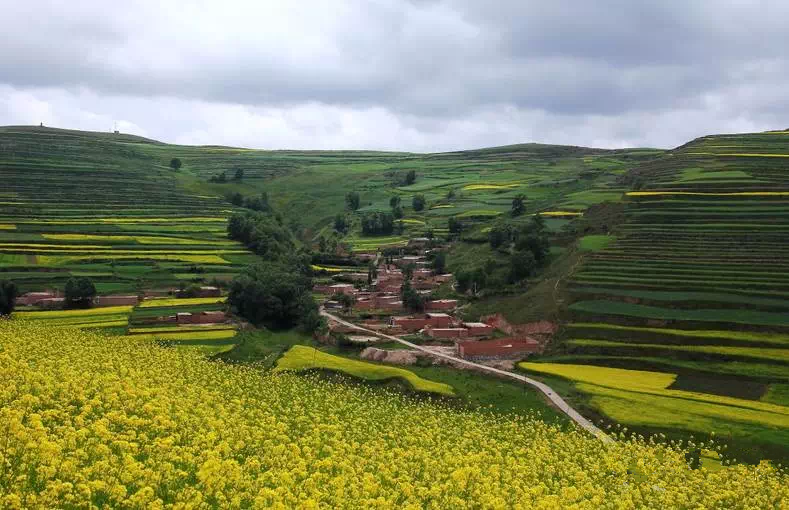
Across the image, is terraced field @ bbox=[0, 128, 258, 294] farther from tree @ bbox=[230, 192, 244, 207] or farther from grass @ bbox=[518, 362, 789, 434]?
grass @ bbox=[518, 362, 789, 434]

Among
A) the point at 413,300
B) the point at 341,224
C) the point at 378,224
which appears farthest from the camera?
the point at 341,224

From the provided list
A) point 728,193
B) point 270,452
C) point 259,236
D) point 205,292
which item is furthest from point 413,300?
point 270,452

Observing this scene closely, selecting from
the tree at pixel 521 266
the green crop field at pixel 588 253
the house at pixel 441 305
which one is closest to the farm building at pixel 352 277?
the green crop field at pixel 588 253

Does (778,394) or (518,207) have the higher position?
(518,207)

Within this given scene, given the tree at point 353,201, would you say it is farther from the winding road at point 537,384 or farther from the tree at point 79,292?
the tree at point 79,292

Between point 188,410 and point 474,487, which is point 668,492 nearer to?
point 474,487

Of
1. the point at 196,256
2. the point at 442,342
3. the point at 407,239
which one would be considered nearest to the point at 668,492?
the point at 442,342

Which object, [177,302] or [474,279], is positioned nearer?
[177,302]

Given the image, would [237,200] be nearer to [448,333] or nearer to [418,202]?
[418,202]
